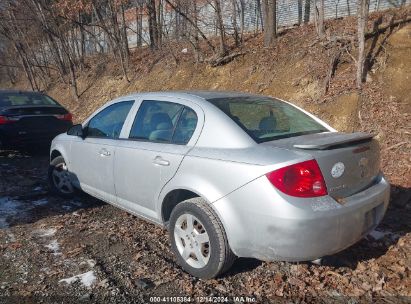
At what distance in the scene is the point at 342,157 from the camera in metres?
3.03

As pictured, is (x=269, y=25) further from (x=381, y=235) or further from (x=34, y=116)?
(x=381, y=235)

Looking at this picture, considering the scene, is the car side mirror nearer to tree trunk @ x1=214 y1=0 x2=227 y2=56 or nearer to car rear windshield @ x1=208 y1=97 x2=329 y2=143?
car rear windshield @ x1=208 y1=97 x2=329 y2=143

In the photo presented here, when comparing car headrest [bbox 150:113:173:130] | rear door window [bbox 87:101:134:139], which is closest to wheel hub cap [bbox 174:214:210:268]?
car headrest [bbox 150:113:173:130]

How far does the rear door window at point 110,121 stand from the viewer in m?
4.42

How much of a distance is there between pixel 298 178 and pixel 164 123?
157cm

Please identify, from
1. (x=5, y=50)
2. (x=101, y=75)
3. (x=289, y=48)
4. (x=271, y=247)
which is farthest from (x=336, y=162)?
(x=5, y=50)

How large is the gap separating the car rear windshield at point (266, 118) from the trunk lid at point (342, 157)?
157mm

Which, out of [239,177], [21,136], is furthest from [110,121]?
[21,136]

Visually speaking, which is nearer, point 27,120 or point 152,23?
point 27,120

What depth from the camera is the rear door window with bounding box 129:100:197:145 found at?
360cm

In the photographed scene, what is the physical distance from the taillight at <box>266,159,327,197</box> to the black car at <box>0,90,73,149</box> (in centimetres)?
699

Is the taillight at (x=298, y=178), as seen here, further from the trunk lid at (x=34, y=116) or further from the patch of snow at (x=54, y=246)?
the trunk lid at (x=34, y=116)

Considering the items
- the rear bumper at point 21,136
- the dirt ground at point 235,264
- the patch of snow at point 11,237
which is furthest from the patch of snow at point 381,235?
the rear bumper at point 21,136

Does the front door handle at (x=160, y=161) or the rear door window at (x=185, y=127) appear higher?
the rear door window at (x=185, y=127)
